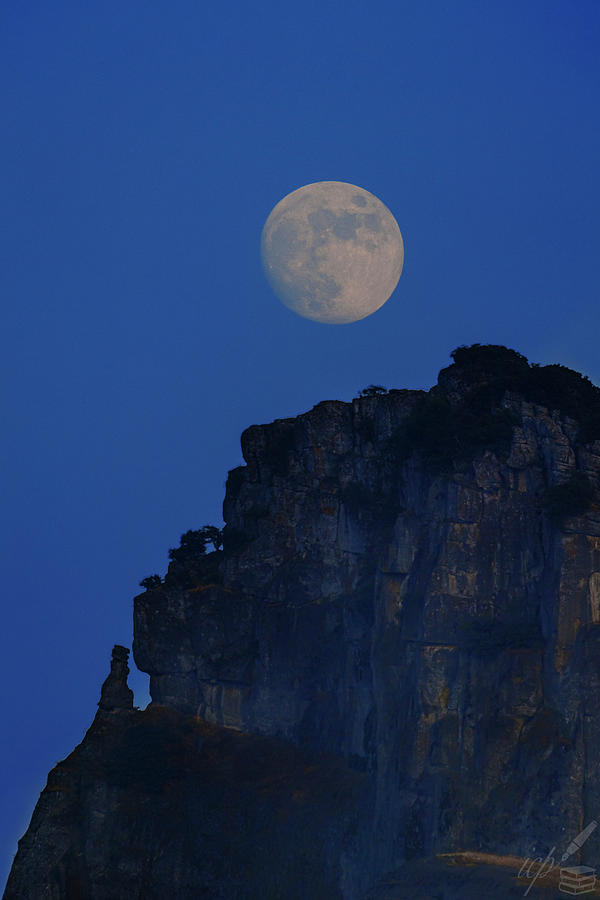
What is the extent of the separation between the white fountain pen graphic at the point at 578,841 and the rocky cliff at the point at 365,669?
0.62 metres

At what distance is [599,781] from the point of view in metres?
108

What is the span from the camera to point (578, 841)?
10644 centimetres

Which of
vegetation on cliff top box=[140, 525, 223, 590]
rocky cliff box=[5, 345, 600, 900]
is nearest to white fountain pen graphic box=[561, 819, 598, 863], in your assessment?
rocky cliff box=[5, 345, 600, 900]

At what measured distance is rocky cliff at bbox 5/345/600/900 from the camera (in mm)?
111750

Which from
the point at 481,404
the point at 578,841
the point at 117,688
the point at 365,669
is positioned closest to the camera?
the point at 578,841

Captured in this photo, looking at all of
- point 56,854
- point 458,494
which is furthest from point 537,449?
point 56,854

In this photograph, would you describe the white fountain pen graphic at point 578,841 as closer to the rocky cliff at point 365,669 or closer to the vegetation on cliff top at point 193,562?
the rocky cliff at point 365,669

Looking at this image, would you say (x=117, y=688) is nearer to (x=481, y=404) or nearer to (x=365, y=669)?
(x=365, y=669)

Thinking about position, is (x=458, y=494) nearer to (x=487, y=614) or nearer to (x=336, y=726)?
(x=487, y=614)

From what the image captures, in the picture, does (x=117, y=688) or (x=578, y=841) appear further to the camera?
(x=117, y=688)

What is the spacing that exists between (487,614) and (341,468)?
890 inches

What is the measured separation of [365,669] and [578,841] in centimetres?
2540

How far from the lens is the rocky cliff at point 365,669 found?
367 ft

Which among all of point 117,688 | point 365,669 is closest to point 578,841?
point 365,669
